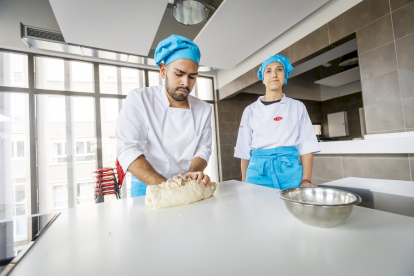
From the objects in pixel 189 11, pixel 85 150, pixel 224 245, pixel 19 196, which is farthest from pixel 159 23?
pixel 19 196

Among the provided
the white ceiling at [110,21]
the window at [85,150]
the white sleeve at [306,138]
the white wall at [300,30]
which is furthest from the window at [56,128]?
the white sleeve at [306,138]

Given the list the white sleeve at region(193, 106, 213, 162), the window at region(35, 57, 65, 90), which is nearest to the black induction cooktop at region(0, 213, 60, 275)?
the white sleeve at region(193, 106, 213, 162)

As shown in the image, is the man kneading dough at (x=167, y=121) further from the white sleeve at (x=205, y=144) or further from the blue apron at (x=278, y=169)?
the blue apron at (x=278, y=169)

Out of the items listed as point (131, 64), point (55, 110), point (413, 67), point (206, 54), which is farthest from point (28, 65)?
point (413, 67)

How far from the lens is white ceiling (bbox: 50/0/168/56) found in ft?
6.54

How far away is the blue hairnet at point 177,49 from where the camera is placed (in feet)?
3.60

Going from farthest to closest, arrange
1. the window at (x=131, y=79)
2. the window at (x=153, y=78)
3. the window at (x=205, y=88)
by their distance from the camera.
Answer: the window at (x=205, y=88) → the window at (x=153, y=78) → the window at (x=131, y=79)

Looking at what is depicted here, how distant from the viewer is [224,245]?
439mm

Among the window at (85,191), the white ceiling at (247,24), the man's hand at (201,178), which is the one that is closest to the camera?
the man's hand at (201,178)

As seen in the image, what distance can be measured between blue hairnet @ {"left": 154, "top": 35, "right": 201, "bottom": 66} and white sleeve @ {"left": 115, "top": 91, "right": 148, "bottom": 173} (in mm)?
307

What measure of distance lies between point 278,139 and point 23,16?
12.0 ft

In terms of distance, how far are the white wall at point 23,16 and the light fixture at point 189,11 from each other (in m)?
1.96

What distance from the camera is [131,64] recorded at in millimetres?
3715

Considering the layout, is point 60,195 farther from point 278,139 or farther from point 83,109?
point 278,139
